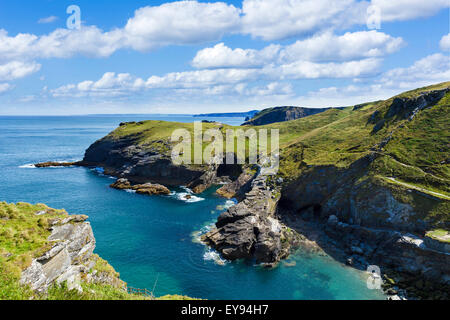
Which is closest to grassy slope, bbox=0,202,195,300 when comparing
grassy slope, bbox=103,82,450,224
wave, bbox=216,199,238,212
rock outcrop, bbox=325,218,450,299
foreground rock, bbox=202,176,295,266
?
foreground rock, bbox=202,176,295,266

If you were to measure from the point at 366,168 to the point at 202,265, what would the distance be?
1824 inches

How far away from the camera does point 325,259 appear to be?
166ft

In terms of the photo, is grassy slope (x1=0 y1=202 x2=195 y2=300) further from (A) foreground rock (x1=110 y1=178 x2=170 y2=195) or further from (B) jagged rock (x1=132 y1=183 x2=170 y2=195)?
(A) foreground rock (x1=110 y1=178 x2=170 y2=195)

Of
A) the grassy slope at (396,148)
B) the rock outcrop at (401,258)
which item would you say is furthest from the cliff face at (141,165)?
the rock outcrop at (401,258)

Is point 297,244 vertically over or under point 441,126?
under

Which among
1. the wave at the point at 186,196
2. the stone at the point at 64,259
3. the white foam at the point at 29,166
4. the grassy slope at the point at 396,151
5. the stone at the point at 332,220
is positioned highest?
the grassy slope at the point at 396,151

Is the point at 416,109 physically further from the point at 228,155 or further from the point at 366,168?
the point at 228,155

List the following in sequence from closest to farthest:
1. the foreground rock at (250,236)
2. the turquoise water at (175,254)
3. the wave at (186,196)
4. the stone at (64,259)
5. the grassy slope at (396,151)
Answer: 1. the stone at (64,259)
2. the turquoise water at (175,254)
3. the foreground rock at (250,236)
4. the grassy slope at (396,151)
5. the wave at (186,196)

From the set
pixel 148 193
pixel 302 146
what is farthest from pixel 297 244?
pixel 148 193

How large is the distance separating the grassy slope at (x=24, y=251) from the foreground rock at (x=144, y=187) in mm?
59682

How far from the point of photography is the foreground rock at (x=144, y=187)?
304ft

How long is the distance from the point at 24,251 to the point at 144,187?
73.0m

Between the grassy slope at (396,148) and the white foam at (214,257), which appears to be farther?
the grassy slope at (396,148)

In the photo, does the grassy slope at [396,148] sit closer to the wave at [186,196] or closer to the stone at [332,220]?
→ the stone at [332,220]
